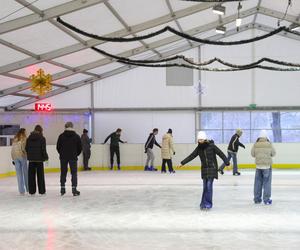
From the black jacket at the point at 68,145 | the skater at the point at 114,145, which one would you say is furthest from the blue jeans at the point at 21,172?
the skater at the point at 114,145

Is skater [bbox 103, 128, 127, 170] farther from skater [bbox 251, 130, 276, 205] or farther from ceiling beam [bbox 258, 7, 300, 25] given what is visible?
skater [bbox 251, 130, 276, 205]

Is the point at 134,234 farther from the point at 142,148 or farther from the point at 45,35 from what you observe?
the point at 142,148

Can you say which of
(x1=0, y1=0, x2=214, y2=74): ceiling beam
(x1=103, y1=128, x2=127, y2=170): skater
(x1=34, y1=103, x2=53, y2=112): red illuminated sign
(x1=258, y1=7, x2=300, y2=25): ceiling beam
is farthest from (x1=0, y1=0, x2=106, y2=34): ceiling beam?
(x1=34, y1=103, x2=53, y2=112): red illuminated sign

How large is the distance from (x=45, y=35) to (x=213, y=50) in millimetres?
10530

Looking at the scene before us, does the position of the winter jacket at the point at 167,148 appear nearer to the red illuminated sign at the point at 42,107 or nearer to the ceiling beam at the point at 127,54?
the ceiling beam at the point at 127,54

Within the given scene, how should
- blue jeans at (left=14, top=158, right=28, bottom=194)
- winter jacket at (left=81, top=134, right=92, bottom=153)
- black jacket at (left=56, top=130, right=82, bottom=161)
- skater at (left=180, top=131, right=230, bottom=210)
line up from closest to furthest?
1. skater at (left=180, top=131, right=230, bottom=210)
2. black jacket at (left=56, top=130, right=82, bottom=161)
3. blue jeans at (left=14, top=158, right=28, bottom=194)
4. winter jacket at (left=81, top=134, right=92, bottom=153)

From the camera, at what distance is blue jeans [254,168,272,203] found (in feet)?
30.7

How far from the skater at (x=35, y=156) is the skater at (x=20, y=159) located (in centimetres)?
22

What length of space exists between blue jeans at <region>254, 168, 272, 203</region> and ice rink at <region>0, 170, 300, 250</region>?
0.66ft

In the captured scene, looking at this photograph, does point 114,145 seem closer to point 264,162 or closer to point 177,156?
point 177,156

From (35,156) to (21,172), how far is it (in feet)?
2.22

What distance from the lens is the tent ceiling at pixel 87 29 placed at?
11.7 meters

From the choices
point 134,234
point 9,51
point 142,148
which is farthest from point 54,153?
point 134,234

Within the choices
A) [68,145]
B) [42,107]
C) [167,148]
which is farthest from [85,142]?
[68,145]
